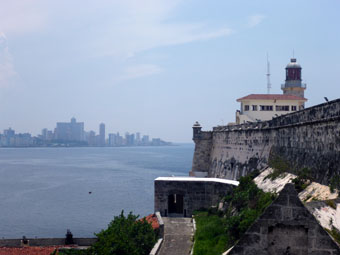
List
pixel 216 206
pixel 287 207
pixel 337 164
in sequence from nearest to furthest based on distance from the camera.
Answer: pixel 287 207
pixel 337 164
pixel 216 206

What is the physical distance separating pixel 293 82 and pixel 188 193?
33281 millimetres

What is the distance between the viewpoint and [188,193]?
2480 cm

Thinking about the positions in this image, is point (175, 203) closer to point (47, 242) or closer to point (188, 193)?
point (188, 193)

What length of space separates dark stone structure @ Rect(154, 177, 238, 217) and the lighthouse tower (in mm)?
31934

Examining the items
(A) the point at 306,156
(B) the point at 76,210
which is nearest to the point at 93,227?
(B) the point at 76,210

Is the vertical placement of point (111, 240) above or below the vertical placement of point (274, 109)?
below

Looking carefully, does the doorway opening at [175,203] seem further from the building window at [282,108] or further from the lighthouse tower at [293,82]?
the lighthouse tower at [293,82]

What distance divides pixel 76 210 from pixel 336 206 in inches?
1711

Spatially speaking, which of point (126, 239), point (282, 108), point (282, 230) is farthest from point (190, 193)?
point (282, 108)

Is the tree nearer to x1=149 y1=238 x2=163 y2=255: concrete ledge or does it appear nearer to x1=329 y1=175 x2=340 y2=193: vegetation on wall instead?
x1=149 y1=238 x2=163 y2=255: concrete ledge

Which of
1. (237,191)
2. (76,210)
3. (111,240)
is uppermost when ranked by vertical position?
(237,191)

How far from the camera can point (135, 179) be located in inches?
3159

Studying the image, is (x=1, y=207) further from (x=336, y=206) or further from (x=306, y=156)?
(x=336, y=206)

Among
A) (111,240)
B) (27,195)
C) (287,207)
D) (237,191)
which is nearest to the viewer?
(287,207)
